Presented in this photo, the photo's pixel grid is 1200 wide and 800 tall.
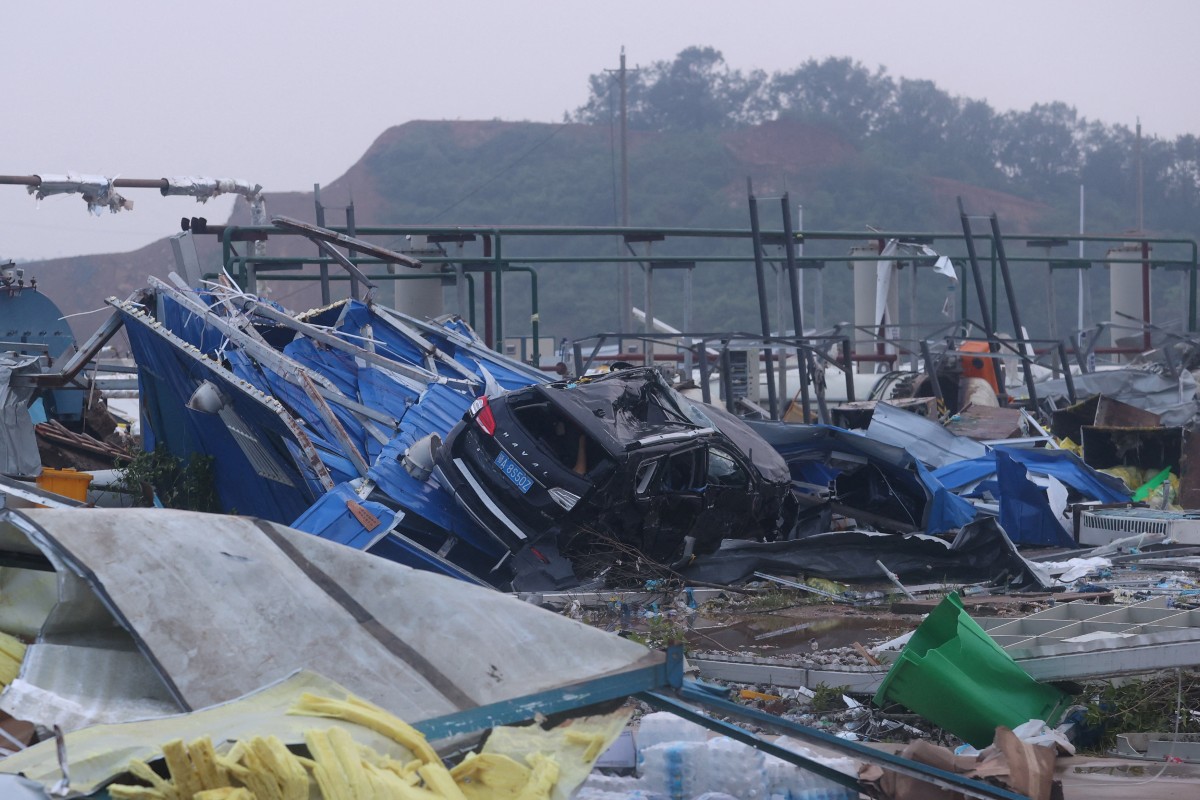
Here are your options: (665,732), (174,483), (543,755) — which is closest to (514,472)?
(174,483)

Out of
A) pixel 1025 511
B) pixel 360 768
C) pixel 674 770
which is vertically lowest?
pixel 1025 511

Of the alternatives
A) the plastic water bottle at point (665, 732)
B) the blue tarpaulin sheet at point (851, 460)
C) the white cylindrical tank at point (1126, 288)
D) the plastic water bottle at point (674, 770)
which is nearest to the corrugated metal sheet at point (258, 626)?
the plastic water bottle at point (674, 770)

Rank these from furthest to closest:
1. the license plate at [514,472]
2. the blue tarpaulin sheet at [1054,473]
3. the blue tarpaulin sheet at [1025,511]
A: the blue tarpaulin sheet at [1054,473]
the blue tarpaulin sheet at [1025,511]
the license plate at [514,472]

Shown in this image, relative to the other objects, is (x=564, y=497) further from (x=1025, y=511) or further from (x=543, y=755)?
(x=543, y=755)

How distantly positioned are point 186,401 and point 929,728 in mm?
6897

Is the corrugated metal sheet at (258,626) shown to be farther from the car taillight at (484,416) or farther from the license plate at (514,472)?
the car taillight at (484,416)

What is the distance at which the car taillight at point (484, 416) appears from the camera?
7.95 metres

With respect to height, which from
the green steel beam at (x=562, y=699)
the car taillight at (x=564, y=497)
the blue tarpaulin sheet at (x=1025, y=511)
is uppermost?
the green steel beam at (x=562, y=699)

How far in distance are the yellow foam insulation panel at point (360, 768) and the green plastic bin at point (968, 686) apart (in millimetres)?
2174

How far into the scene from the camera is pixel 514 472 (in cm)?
773

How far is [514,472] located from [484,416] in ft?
1.62

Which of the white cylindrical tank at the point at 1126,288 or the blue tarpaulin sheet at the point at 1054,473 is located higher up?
the white cylindrical tank at the point at 1126,288

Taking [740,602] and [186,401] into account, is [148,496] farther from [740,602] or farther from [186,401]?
[740,602]

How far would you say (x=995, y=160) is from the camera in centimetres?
8500
